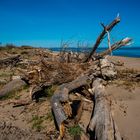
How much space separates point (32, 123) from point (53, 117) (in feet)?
1.65

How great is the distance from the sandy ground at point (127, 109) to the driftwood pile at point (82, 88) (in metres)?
0.34

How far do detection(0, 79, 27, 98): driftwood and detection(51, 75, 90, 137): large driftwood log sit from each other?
1917 millimetres

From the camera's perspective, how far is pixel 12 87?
9.13 m

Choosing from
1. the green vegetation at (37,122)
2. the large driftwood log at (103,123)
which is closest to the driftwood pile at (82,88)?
the large driftwood log at (103,123)

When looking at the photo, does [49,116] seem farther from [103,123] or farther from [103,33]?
[103,33]

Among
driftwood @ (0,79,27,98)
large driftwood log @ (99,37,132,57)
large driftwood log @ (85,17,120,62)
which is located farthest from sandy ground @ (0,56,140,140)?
large driftwood log @ (99,37,132,57)

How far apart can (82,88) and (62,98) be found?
70.3 inches

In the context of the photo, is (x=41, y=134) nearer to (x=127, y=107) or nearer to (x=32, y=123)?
(x=32, y=123)

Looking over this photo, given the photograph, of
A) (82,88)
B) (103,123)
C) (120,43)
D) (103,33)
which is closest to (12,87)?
(82,88)

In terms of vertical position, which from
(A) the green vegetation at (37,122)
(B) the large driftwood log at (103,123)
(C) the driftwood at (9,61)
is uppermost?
(C) the driftwood at (9,61)

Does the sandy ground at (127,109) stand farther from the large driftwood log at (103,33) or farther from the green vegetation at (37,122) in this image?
the large driftwood log at (103,33)

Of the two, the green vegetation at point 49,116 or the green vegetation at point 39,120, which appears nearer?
the green vegetation at point 39,120

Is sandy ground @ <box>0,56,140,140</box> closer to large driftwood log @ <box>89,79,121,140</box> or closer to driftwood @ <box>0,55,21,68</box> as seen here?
large driftwood log @ <box>89,79,121,140</box>

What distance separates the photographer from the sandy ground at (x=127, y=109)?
5966mm
